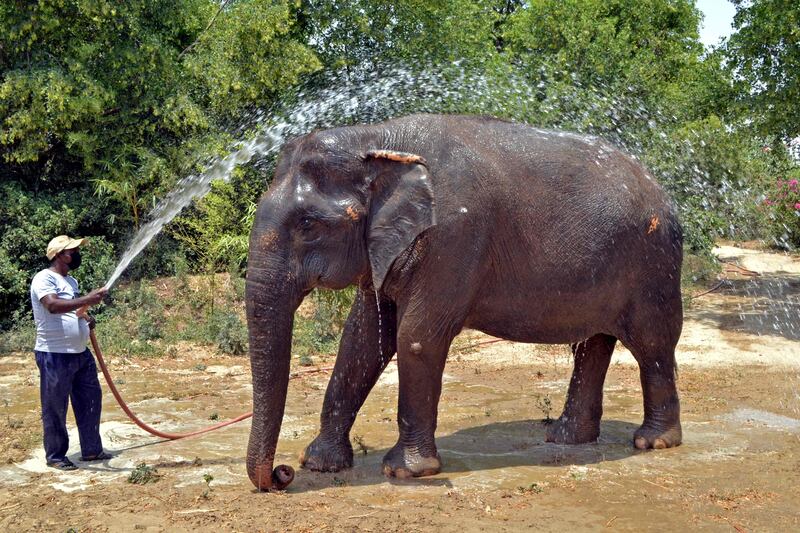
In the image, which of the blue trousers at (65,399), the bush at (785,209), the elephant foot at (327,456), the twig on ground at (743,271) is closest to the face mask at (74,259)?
the blue trousers at (65,399)

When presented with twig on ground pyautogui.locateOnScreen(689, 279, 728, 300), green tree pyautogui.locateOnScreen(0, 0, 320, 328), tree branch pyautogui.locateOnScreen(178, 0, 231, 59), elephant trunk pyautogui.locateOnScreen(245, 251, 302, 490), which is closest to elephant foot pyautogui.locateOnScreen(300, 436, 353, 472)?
elephant trunk pyautogui.locateOnScreen(245, 251, 302, 490)

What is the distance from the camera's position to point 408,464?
6.45 metres

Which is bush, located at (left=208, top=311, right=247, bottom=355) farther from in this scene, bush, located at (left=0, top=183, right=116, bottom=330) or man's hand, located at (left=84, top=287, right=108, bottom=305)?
man's hand, located at (left=84, top=287, right=108, bottom=305)

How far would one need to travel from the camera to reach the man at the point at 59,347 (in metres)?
6.89

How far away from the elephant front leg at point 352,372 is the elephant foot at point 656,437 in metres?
2.13

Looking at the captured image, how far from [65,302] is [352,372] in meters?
2.18

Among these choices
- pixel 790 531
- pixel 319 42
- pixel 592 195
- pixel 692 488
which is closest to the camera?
pixel 790 531

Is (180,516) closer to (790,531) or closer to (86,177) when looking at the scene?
(790,531)

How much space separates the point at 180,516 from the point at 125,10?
10.8 meters

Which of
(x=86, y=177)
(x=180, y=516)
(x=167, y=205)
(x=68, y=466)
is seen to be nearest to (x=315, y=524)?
(x=180, y=516)

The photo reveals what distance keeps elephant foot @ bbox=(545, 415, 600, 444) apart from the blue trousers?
11.9 ft

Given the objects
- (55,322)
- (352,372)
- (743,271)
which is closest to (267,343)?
(352,372)

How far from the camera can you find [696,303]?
15.4 m

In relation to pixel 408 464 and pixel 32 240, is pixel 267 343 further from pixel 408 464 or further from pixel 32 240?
pixel 32 240
